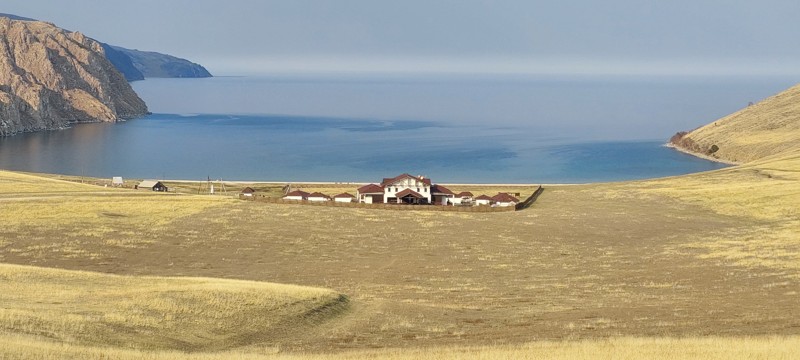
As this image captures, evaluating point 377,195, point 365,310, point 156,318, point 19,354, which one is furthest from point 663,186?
point 19,354

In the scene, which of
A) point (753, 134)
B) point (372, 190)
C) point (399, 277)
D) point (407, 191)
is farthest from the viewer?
point (753, 134)

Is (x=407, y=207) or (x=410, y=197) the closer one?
(x=407, y=207)

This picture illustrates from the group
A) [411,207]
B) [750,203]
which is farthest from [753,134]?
[411,207]

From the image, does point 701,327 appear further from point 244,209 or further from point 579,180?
point 579,180

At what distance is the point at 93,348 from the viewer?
23500mm

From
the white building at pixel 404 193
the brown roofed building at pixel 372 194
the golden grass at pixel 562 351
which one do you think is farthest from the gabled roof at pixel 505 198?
the golden grass at pixel 562 351

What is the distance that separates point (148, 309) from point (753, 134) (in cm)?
15296

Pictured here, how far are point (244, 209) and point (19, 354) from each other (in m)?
49.6

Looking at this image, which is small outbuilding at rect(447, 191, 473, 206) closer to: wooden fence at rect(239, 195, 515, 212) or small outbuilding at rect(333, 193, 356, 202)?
small outbuilding at rect(333, 193, 356, 202)

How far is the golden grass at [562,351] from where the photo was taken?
23.3 metres

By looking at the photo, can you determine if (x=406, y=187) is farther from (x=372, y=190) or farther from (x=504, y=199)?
(x=504, y=199)

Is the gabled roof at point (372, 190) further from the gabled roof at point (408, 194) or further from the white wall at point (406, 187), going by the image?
the gabled roof at point (408, 194)

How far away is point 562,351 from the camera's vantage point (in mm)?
25750

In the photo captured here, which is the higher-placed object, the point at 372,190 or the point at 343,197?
the point at 372,190
